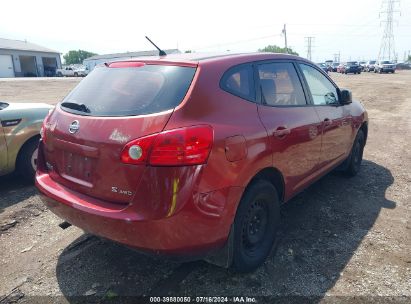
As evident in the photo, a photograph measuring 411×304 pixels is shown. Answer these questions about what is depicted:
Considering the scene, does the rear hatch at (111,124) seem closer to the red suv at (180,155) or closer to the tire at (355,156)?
the red suv at (180,155)

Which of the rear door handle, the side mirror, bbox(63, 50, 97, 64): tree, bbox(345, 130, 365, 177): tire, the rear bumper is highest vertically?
bbox(63, 50, 97, 64): tree

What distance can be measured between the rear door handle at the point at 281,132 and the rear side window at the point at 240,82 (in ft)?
1.17

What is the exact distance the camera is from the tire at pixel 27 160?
4902 millimetres

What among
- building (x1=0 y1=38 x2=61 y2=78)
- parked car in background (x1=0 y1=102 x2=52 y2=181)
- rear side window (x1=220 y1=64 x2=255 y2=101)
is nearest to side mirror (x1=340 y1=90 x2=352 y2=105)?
rear side window (x1=220 y1=64 x2=255 y2=101)

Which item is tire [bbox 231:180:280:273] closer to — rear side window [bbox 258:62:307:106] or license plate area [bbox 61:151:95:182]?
rear side window [bbox 258:62:307:106]

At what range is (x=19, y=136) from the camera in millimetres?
4781

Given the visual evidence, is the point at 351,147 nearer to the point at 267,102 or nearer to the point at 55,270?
the point at 267,102

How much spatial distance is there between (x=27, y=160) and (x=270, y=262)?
12.1 ft

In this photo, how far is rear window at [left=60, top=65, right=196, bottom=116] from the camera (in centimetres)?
244

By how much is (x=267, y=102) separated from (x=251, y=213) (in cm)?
96

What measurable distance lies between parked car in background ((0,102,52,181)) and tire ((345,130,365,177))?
4.51 meters

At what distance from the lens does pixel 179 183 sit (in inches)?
87.5

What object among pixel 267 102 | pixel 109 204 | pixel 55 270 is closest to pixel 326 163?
pixel 267 102

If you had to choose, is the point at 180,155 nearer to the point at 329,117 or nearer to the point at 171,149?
the point at 171,149
